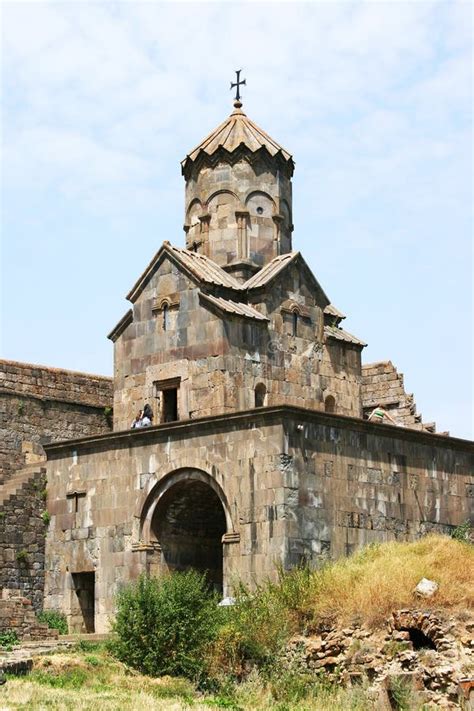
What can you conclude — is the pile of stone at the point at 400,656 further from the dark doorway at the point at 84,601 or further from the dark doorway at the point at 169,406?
the dark doorway at the point at 169,406

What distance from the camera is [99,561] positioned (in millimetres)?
30406

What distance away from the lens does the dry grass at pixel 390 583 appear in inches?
952

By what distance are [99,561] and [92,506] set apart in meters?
1.26

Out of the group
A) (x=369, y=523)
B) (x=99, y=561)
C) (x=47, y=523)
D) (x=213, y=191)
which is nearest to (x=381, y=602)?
(x=369, y=523)

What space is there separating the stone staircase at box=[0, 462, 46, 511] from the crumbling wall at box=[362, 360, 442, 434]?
32.0 ft

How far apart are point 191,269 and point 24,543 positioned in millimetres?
7373

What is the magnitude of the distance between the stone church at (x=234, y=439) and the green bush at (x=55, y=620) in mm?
195

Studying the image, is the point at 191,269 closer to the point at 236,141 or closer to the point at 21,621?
the point at 236,141

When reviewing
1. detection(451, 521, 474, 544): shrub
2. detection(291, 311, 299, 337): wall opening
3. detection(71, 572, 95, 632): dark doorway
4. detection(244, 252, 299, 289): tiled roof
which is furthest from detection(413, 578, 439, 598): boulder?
detection(244, 252, 299, 289): tiled roof

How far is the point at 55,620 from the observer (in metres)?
30.7

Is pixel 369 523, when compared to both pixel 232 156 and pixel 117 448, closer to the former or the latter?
pixel 117 448

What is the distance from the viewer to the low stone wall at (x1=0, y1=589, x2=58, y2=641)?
2862cm

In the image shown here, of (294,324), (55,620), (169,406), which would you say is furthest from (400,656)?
(294,324)

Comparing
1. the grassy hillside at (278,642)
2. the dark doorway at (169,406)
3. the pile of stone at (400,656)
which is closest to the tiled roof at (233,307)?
the dark doorway at (169,406)
